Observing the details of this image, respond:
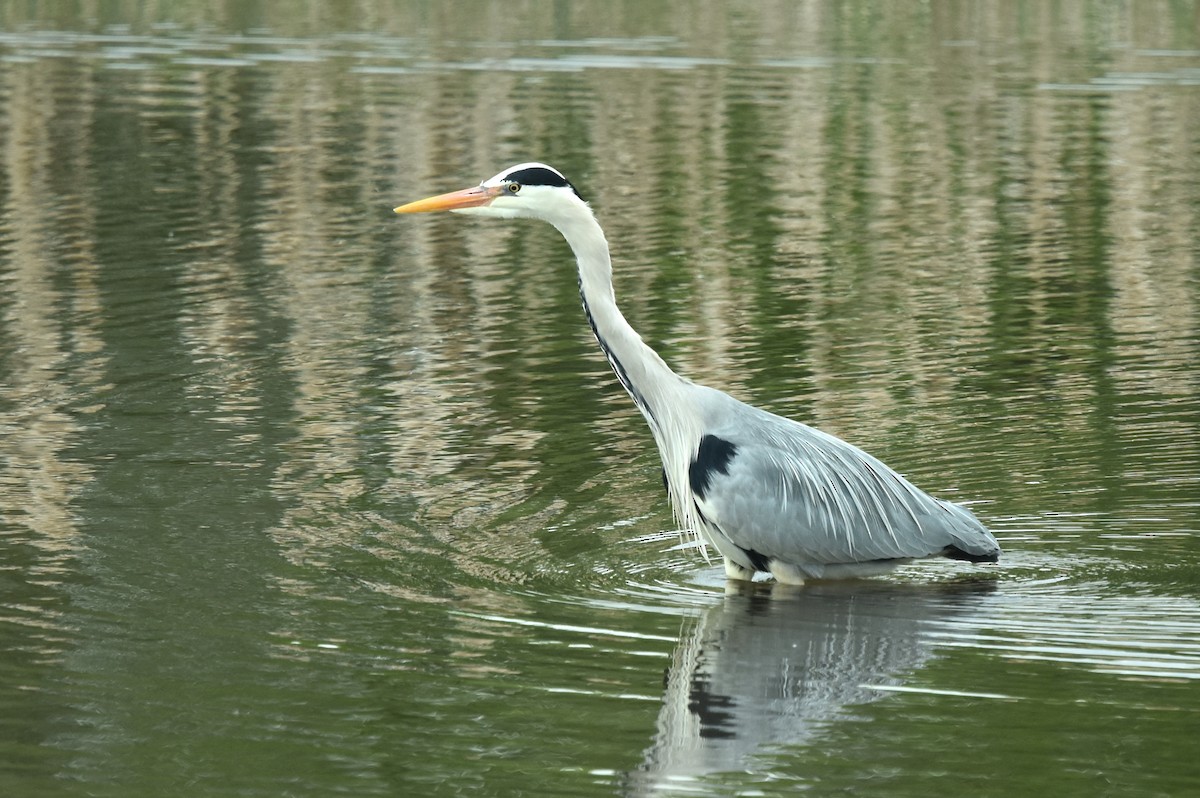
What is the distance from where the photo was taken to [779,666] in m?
8.46

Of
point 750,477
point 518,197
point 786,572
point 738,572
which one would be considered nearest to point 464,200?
point 518,197

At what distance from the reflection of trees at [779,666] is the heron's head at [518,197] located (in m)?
2.03

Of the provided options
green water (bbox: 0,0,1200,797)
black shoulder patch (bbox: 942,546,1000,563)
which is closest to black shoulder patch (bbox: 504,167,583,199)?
green water (bbox: 0,0,1200,797)

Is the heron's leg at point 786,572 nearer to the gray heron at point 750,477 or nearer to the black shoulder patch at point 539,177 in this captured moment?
the gray heron at point 750,477

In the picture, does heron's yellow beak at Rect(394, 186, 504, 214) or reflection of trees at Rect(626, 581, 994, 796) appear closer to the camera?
reflection of trees at Rect(626, 581, 994, 796)

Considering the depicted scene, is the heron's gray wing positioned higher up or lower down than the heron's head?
lower down

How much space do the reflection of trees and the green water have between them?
26 mm

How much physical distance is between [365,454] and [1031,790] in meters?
5.61

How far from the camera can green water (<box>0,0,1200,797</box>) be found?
7.57m

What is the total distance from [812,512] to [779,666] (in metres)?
1.24

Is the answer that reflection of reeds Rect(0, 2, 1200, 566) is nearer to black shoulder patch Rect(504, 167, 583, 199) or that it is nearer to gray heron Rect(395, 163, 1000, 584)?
gray heron Rect(395, 163, 1000, 584)

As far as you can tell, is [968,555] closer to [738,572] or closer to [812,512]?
[812,512]

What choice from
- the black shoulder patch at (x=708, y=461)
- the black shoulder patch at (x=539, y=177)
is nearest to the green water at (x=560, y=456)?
the black shoulder patch at (x=708, y=461)

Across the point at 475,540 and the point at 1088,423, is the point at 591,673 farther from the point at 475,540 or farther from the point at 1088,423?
the point at 1088,423
